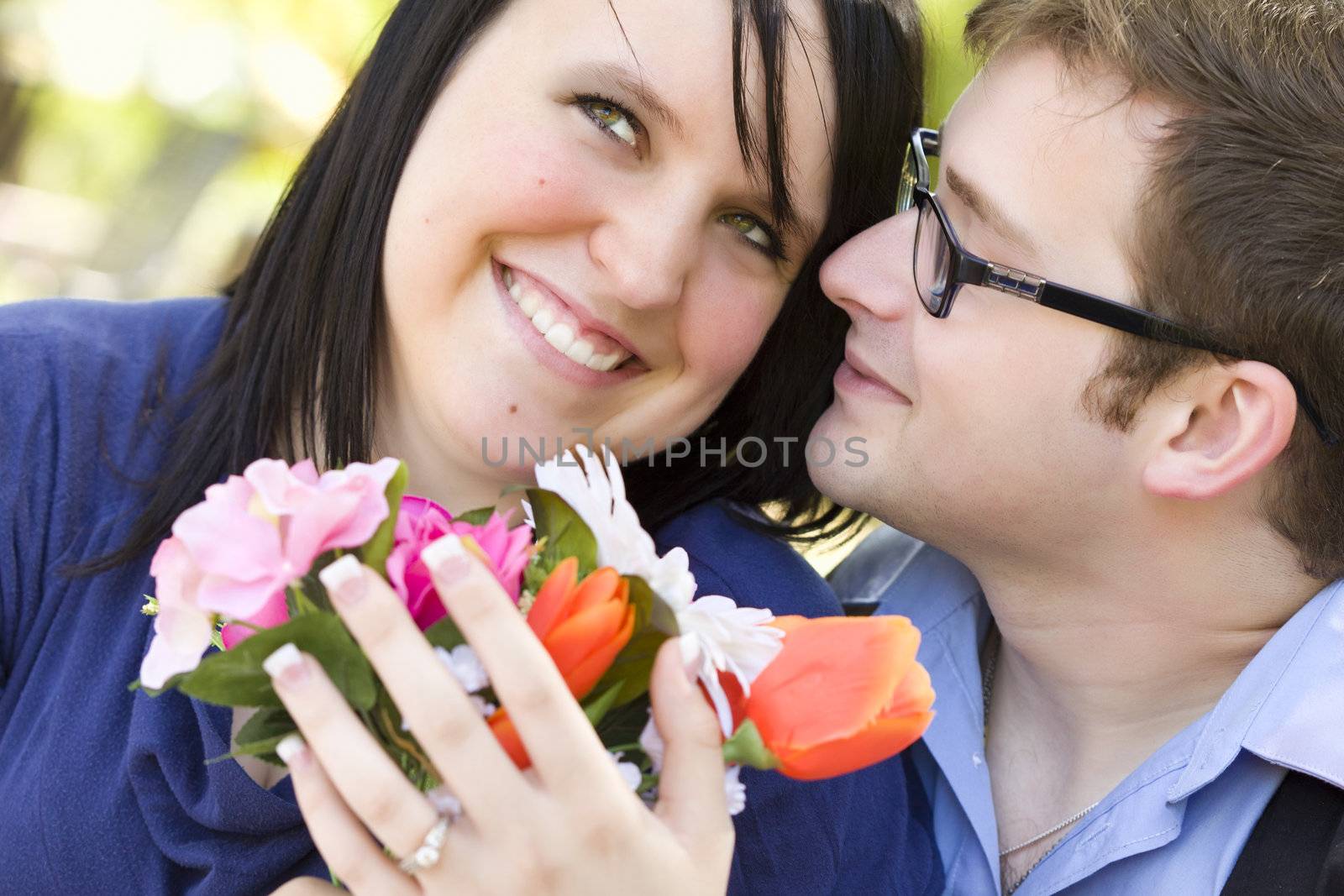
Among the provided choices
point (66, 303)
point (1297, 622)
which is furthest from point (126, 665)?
point (1297, 622)

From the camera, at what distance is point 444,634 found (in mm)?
1207

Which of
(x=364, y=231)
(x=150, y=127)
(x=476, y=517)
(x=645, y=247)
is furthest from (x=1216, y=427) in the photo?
(x=150, y=127)

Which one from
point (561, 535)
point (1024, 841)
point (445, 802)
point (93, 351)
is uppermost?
point (561, 535)

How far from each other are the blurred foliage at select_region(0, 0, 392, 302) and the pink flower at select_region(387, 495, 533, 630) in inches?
214

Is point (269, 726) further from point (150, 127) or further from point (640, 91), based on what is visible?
point (150, 127)

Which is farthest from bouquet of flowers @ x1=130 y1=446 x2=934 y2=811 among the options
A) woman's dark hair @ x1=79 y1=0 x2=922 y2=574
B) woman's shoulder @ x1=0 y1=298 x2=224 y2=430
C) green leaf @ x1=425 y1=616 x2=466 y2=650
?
woman's shoulder @ x1=0 y1=298 x2=224 y2=430

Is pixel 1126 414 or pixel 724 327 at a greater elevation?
pixel 724 327

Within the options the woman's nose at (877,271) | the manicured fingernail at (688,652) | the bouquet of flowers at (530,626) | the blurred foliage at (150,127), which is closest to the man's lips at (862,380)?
the woman's nose at (877,271)

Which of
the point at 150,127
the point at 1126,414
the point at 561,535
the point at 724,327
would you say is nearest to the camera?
the point at 561,535

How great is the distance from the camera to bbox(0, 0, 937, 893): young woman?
Result: 70.1 inches

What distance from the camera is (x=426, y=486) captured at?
2213mm

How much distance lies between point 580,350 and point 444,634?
0.82 metres

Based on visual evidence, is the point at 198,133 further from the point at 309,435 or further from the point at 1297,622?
the point at 1297,622

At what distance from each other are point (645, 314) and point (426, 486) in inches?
22.7
